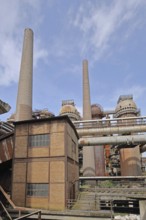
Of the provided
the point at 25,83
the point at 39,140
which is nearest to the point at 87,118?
the point at 25,83

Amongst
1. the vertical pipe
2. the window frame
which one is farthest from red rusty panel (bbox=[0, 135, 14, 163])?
the vertical pipe

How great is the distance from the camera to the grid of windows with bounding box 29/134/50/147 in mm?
15250

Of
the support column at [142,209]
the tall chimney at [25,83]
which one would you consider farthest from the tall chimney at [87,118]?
the support column at [142,209]

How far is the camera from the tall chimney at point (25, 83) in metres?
23.4

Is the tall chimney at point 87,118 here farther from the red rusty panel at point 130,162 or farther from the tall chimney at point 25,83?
the tall chimney at point 25,83

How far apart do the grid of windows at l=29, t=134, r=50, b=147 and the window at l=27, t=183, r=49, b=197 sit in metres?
2.87

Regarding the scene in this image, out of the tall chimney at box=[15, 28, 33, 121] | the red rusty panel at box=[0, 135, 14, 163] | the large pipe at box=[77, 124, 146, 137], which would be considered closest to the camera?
the red rusty panel at box=[0, 135, 14, 163]

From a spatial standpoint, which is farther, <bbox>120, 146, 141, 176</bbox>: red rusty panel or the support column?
<bbox>120, 146, 141, 176</bbox>: red rusty panel

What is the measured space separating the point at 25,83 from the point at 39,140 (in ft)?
37.0

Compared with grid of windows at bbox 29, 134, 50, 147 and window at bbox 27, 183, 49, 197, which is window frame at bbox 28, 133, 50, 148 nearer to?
grid of windows at bbox 29, 134, 50, 147

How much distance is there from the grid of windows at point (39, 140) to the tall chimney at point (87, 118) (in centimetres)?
1390

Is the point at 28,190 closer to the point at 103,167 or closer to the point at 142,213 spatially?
the point at 142,213

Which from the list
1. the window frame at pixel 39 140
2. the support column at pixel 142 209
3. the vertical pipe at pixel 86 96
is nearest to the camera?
the support column at pixel 142 209

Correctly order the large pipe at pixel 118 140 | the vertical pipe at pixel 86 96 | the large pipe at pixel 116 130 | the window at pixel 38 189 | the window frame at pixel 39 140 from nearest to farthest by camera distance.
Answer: the window at pixel 38 189 → the window frame at pixel 39 140 → the large pipe at pixel 118 140 → the large pipe at pixel 116 130 → the vertical pipe at pixel 86 96
